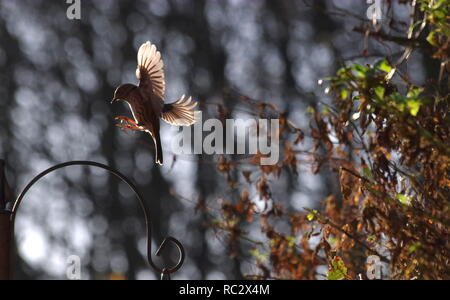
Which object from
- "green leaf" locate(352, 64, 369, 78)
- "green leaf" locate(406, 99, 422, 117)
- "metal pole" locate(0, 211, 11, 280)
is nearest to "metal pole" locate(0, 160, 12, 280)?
"metal pole" locate(0, 211, 11, 280)

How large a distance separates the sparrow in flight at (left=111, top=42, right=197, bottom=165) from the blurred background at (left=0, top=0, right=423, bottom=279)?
4746mm

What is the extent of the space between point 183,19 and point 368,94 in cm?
582

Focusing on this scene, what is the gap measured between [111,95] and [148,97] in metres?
5.61

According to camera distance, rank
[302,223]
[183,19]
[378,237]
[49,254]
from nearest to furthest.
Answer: [378,237]
[302,223]
[49,254]
[183,19]

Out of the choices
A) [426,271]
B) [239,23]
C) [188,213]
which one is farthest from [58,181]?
[426,271]

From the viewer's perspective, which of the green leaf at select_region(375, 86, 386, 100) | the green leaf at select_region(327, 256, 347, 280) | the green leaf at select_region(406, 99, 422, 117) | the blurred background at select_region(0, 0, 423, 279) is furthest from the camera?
the blurred background at select_region(0, 0, 423, 279)

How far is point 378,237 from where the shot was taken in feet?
8.33

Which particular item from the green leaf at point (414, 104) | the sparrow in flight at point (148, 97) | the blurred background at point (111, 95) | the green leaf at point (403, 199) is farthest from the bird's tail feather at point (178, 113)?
the blurred background at point (111, 95)

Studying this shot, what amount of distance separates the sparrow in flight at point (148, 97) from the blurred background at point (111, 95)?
4.75 m

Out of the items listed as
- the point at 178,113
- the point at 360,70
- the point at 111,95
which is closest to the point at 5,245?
the point at 178,113

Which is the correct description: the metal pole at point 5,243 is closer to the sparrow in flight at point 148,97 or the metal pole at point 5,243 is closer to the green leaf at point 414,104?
the sparrow in flight at point 148,97

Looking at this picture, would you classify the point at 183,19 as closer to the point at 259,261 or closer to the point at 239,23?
the point at 239,23

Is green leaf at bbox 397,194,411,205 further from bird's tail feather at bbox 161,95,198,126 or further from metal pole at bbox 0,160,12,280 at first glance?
metal pole at bbox 0,160,12,280

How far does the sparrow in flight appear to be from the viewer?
1.90 meters
